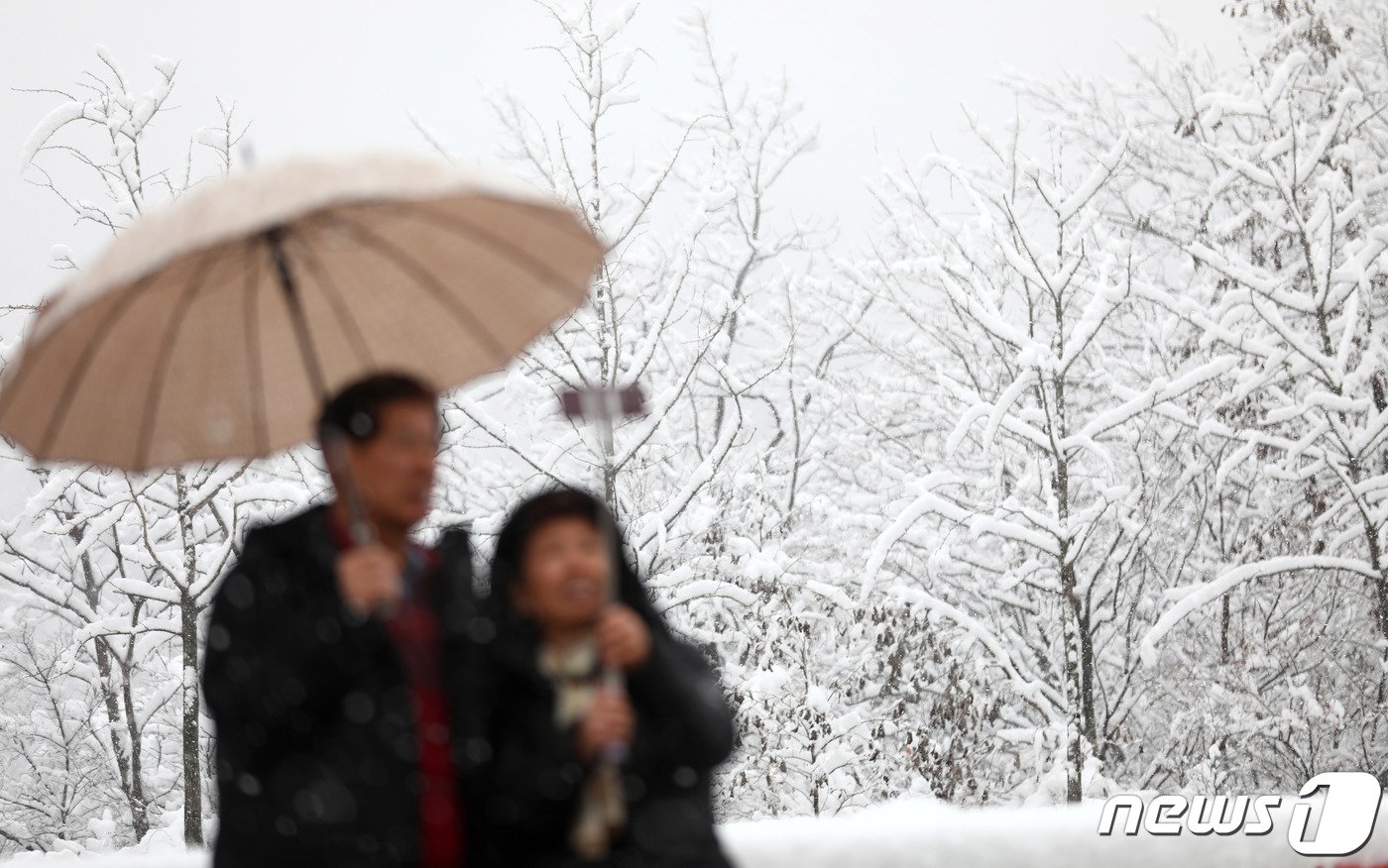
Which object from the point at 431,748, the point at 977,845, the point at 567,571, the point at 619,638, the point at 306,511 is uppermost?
the point at 306,511

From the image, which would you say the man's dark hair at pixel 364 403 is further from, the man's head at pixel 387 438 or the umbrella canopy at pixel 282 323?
the umbrella canopy at pixel 282 323

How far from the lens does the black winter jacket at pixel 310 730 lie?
1.63 metres

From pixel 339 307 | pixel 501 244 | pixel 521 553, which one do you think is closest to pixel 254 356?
pixel 339 307

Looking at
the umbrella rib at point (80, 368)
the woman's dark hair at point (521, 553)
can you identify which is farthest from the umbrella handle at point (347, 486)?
the umbrella rib at point (80, 368)

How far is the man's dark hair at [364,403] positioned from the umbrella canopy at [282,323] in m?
Result: 0.26

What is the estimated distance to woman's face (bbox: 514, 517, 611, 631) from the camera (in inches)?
66.4

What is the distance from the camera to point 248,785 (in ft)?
5.41

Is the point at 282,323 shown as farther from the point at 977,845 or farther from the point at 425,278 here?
the point at 977,845

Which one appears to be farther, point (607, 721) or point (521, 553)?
point (521, 553)

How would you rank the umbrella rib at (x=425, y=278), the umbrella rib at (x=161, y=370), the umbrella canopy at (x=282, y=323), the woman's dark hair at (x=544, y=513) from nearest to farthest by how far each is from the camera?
1. the woman's dark hair at (x=544, y=513)
2. the umbrella canopy at (x=282, y=323)
3. the umbrella rib at (x=161, y=370)
4. the umbrella rib at (x=425, y=278)

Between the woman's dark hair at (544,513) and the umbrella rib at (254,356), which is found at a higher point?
the umbrella rib at (254,356)

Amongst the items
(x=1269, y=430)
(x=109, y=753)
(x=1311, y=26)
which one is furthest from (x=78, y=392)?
(x=109, y=753)

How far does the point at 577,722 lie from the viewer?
66.9 inches

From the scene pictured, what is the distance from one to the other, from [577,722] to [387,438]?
→ 557 mm
